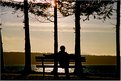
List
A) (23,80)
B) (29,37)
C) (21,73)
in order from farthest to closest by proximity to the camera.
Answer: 1. (29,37)
2. (21,73)
3. (23,80)

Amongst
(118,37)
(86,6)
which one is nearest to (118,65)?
(118,37)

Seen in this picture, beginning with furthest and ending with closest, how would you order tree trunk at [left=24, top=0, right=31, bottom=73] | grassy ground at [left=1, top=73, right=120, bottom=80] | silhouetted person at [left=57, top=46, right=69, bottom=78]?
tree trunk at [left=24, top=0, right=31, bottom=73], grassy ground at [left=1, top=73, right=120, bottom=80], silhouetted person at [left=57, top=46, right=69, bottom=78]

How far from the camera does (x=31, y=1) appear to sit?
121 feet

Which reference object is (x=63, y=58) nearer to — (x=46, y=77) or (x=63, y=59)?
(x=63, y=59)

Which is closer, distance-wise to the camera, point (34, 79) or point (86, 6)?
point (34, 79)

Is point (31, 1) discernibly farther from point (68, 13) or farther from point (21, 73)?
point (21, 73)

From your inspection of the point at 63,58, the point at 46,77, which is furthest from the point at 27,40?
the point at 63,58

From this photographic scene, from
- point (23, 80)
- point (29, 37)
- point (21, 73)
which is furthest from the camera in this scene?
point (29, 37)

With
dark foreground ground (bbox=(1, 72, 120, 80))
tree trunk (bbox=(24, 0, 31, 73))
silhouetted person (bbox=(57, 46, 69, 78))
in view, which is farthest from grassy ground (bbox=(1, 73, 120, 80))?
tree trunk (bbox=(24, 0, 31, 73))

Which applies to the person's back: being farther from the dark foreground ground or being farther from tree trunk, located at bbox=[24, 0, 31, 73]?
tree trunk, located at bbox=[24, 0, 31, 73]

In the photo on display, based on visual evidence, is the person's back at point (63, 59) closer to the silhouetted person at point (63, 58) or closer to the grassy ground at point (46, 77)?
the silhouetted person at point (63, 58)

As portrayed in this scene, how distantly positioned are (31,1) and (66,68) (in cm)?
817

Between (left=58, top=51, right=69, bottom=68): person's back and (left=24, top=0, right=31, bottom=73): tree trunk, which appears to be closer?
(left=58, top=51, right=69, bottom=68): person's back

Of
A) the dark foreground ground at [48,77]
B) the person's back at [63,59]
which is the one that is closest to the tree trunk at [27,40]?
the dark foreground ground at [48,77]
